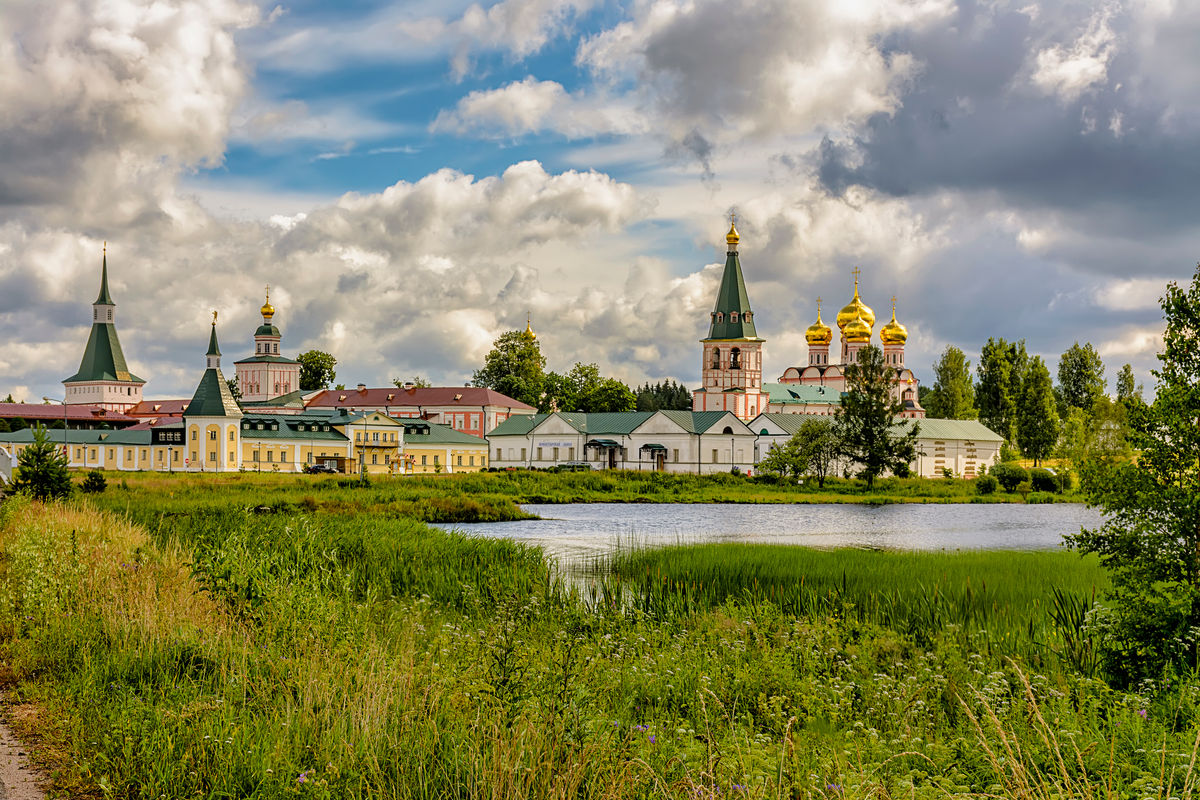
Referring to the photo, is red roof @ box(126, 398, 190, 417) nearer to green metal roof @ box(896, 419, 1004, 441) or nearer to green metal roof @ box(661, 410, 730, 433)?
green metal roof @ box(661, 410, 730, 433)

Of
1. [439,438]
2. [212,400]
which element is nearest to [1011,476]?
[439,438]

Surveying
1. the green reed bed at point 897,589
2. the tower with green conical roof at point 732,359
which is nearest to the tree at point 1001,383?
the tower with green conical roof at point 732,359

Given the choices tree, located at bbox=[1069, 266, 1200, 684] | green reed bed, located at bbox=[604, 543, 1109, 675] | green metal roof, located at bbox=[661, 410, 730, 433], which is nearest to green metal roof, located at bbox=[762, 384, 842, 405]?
green metal roof, located at bbox=[661, 410, 730, 433]

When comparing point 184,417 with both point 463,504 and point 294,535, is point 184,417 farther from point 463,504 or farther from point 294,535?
point 294,535

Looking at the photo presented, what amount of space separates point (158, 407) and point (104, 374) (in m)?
10.8

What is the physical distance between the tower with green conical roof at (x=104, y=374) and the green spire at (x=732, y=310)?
77120 mm

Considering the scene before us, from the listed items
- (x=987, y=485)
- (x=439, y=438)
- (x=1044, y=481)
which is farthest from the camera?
(x=439, y=438)

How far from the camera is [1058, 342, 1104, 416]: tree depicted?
94188 mm

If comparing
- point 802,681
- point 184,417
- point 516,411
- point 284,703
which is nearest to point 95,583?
point 284,703

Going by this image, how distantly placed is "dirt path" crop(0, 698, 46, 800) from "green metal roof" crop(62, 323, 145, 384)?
134462mm

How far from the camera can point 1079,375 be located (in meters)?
96.8

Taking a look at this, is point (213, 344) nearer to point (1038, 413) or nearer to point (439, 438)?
point (439, 438)

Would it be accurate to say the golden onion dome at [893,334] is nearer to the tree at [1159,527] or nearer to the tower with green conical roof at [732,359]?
the tower with green conical roof at [732,359]

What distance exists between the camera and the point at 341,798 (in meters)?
5.21
